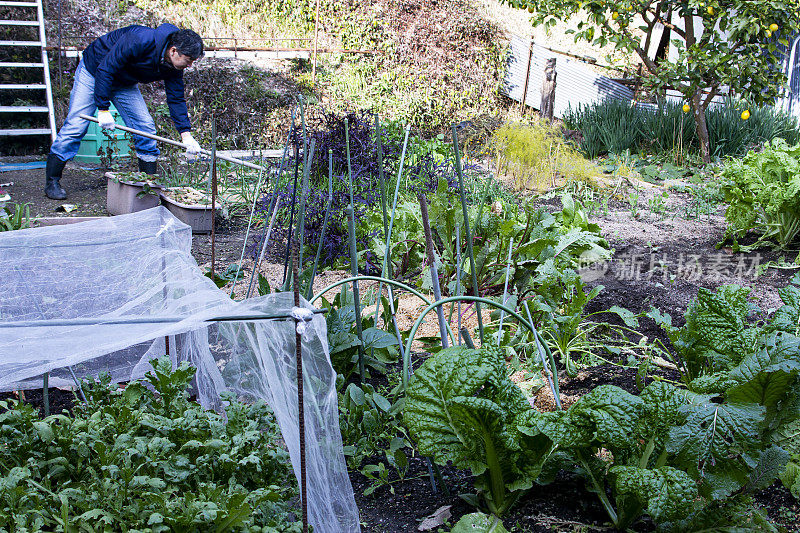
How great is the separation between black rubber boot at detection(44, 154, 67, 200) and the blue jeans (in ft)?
0.24

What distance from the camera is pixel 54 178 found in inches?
212

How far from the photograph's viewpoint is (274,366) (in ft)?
5.23

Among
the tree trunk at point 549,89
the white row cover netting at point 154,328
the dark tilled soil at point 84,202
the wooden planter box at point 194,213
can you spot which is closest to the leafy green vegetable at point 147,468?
the white row cover netting at point 154,328

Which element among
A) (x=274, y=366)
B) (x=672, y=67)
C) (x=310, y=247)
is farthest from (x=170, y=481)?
(x=672, y=67)

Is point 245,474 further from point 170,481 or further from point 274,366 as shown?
point 274,366

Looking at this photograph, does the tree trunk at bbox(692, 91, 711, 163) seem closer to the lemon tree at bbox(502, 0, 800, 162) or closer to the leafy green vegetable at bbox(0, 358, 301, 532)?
the lemon tree at bbox(502, 0, 800, 162)

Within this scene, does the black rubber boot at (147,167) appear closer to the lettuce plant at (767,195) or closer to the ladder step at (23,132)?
the ladder step at (23,132)

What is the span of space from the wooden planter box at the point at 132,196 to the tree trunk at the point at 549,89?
220 inches

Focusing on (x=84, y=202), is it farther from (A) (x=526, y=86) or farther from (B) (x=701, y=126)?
(A) (x=526, y=86)

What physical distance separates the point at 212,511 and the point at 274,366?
0.40 meters

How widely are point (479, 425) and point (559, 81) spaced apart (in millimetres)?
8224

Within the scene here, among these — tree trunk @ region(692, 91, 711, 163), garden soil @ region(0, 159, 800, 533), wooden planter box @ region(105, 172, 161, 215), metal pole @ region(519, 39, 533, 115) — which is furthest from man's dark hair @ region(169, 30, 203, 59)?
metal pole @ region(519, 39, 533, 115)

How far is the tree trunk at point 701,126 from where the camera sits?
6.49 meters

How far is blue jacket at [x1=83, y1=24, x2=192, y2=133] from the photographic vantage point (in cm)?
468
